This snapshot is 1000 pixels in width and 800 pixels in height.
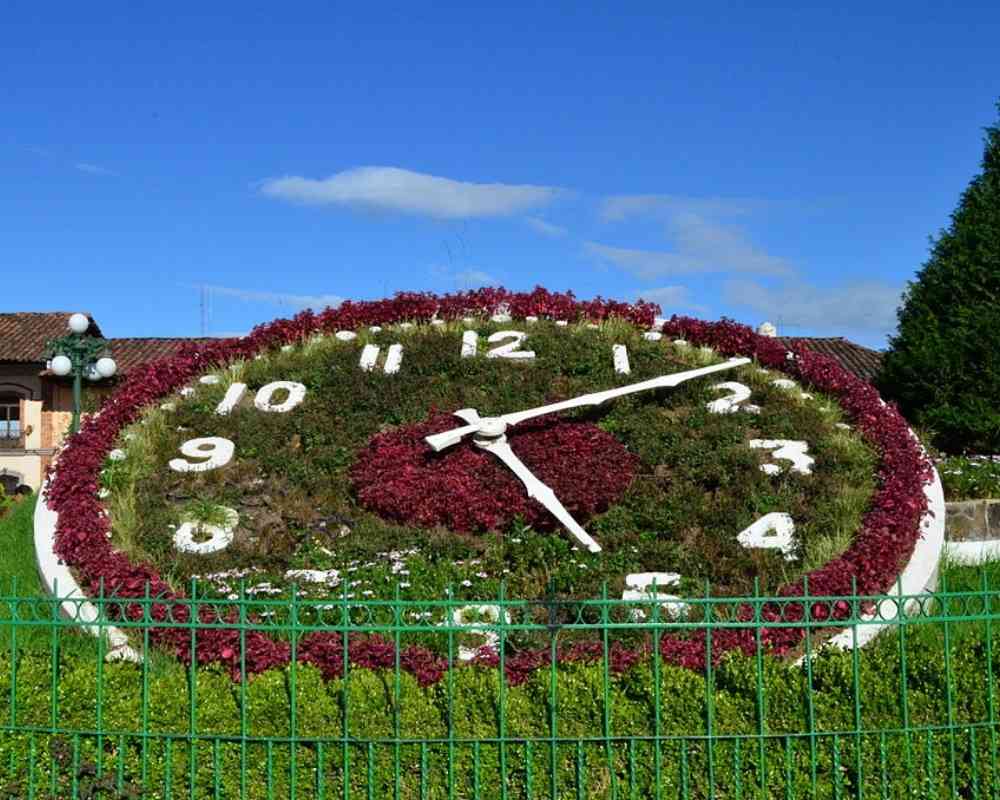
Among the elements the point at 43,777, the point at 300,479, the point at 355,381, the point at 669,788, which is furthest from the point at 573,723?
the point at 355,381

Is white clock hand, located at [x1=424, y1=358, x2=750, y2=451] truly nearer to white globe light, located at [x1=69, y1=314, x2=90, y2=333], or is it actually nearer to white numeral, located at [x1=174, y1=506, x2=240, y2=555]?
white numeral, located at [x1=174, y1=506, x2=240, y2=555]

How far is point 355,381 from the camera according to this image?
345 inches

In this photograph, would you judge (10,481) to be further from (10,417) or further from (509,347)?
(509,347)

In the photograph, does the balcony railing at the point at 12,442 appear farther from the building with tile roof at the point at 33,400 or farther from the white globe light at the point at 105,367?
the white globe light at the point at 105,367

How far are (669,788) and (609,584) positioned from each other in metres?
1.83

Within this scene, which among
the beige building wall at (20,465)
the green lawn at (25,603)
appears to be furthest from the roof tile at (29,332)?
the green lawn at (25,603)

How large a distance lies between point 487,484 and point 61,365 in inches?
328

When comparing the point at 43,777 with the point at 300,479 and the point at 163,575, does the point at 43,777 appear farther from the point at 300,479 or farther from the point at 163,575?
the point at 300,479

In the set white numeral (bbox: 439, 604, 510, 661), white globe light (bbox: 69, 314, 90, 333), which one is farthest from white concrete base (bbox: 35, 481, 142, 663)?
white globe light (bbox: 69, 314, 90, 333)

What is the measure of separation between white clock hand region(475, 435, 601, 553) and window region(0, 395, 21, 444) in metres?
26.8

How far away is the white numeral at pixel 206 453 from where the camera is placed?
7.65m

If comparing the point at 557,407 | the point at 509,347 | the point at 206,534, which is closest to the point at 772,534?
the point at 557,407

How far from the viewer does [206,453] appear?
7.84 metres

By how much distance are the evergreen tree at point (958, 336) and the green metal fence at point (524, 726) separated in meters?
5.92
